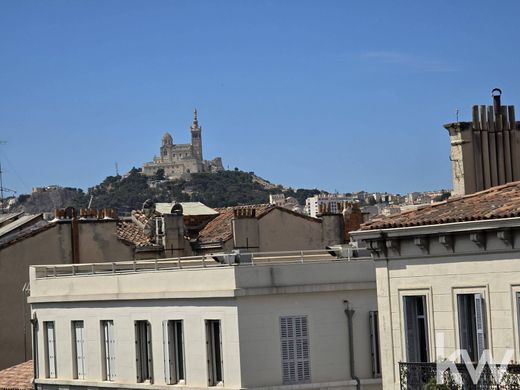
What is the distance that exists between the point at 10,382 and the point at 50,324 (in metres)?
4.71

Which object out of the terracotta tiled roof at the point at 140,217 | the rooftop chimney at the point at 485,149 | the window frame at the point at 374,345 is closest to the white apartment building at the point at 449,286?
the rooftop chimney at the point at 485,149

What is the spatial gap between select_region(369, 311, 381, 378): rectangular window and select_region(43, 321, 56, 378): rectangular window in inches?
432

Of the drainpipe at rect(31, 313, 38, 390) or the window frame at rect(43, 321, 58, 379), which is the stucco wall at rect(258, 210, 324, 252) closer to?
the drainpipe at rect(31, 313, 38, 390)

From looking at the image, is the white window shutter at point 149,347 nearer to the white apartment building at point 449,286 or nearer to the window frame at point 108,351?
the window frame at point 108,351

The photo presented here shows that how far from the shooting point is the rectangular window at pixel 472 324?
29734 millimetres

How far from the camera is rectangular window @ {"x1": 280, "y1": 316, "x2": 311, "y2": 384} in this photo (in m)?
38.4

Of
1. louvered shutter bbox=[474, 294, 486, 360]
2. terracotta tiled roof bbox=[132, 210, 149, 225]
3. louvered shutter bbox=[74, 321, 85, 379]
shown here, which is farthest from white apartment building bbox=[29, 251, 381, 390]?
terracotta tiled roof bbox=[132, 210, 149, 225]

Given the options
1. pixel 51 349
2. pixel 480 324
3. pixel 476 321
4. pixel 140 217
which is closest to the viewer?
pixel 480 324

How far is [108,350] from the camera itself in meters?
42.9

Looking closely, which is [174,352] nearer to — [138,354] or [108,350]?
[138,354]

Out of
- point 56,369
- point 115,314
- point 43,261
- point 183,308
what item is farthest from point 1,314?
point 183,308

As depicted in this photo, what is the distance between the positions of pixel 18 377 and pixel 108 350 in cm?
786

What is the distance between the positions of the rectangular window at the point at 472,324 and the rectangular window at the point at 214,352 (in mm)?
9687

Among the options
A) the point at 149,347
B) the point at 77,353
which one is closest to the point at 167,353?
the point at 149,347
